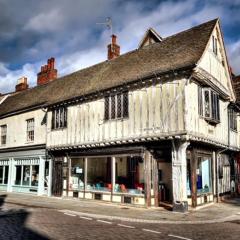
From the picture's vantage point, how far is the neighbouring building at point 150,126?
573 inches

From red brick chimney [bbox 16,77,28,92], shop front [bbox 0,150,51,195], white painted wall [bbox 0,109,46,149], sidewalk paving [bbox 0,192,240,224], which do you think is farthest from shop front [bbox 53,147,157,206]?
red brick chimney [bbox 16,77,28,92]

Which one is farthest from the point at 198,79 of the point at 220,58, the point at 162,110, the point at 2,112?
the point at 2,112

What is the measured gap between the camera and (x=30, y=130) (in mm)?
23531

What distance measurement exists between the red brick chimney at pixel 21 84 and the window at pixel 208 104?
20754mm

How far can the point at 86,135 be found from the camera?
18359 mm

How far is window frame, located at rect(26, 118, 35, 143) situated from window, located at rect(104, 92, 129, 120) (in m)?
7.94

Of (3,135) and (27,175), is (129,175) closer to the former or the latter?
(27,175)

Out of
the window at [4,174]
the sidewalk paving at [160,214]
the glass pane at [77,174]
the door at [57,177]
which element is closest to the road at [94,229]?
the sidewalk paving at [160,214]

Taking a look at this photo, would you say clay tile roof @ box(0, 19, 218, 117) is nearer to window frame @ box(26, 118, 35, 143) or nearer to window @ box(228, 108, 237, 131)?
window frame @ box(26, 118, 35, 143)

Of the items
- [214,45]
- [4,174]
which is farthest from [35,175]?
[214,45]

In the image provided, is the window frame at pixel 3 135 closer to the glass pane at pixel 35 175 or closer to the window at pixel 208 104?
the glass pane at pixel 35 175

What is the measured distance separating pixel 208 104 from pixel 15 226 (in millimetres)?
10208

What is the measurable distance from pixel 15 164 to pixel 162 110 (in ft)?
46.0

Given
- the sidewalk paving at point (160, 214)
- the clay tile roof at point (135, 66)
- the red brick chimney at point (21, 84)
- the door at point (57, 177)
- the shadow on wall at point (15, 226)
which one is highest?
the red brick chimney at point (21, 84)
